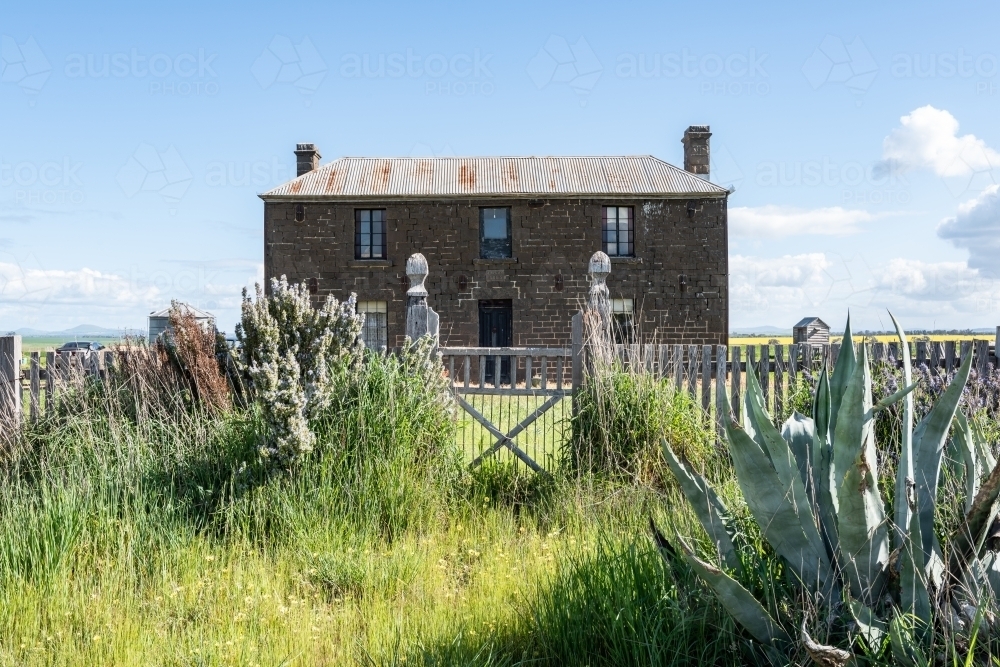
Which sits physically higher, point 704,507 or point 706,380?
point 706,380

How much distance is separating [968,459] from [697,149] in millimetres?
19103

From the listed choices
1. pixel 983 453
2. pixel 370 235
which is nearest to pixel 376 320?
pixel 370 235

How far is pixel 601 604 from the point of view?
3152mm

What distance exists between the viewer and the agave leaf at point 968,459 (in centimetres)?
279

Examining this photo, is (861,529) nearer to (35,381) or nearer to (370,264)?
(35,381)

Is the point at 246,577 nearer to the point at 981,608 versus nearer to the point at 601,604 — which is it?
the point at 601,604

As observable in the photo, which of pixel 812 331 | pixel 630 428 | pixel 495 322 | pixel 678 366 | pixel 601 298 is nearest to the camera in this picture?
pixel 630 428

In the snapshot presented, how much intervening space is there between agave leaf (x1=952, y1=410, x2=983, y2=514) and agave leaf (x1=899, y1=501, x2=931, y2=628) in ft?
0.95

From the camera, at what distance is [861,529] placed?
2.59 m

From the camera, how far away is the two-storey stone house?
63.3 ft

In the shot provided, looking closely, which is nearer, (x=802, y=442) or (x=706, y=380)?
(x=802, y=442)

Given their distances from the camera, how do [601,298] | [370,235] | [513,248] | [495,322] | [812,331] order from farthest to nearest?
[812,331] < [370,235] < [495,322] < [513,248] < [601,298]

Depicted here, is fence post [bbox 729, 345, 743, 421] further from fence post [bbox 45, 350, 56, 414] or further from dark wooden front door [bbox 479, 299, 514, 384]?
dark wooden front door [bbox 479, 299, 514, 384]

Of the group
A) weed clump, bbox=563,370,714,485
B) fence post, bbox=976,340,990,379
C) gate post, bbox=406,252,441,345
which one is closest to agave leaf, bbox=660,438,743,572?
weed clump, bbox=563,370,714,485
